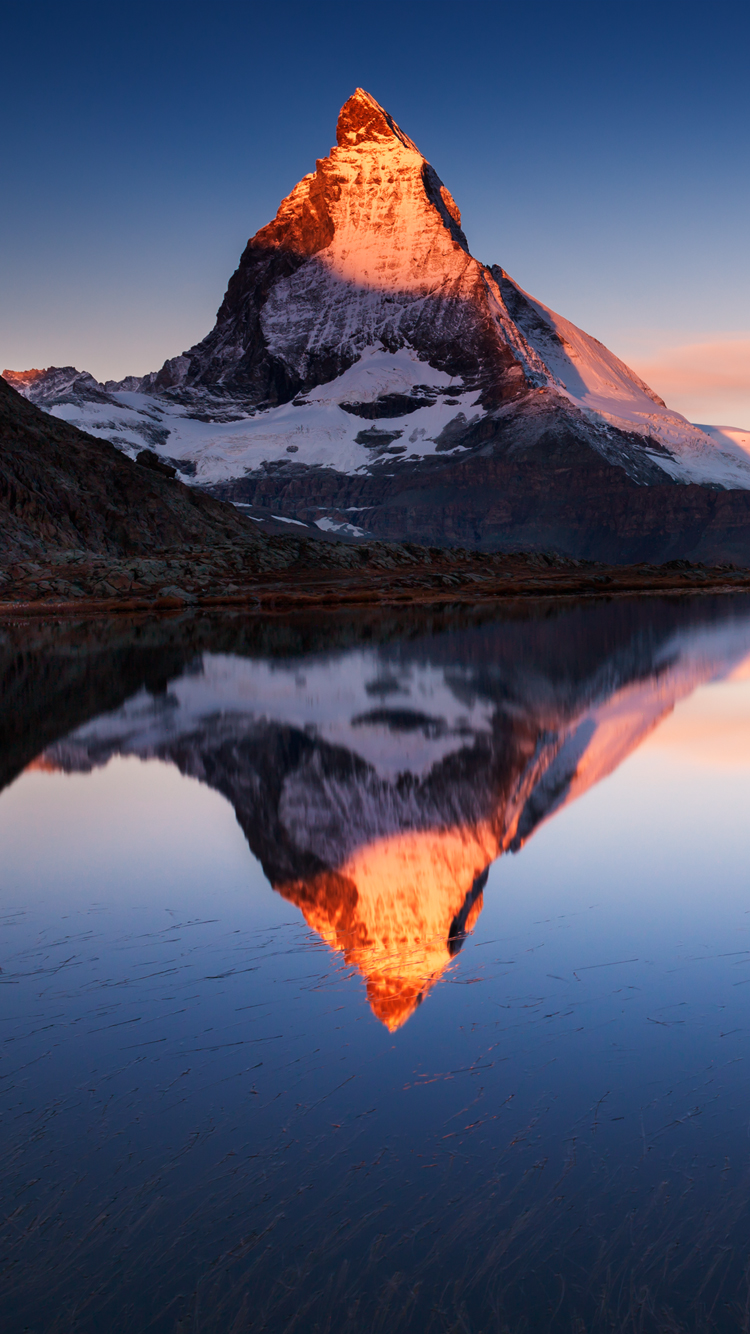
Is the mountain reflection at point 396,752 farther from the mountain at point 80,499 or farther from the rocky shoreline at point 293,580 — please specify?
the mountain at point 80,499

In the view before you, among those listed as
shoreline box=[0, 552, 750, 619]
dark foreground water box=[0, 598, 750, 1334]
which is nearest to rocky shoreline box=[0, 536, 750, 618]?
shoreline box=[0, 552, 750, 619]

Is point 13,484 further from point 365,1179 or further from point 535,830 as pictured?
point 365,1179

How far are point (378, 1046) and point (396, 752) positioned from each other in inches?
508

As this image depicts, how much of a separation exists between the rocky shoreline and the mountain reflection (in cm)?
4202

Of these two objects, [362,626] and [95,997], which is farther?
[362,626]

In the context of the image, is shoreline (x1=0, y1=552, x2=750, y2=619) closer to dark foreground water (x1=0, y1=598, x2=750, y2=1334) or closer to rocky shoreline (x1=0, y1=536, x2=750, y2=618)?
rocky shoreline (x1=0, y1=536, x2=750, y2=618)

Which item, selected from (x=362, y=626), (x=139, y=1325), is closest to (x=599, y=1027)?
(x=139, y=1325)

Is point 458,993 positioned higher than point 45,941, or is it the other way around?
point 458,993

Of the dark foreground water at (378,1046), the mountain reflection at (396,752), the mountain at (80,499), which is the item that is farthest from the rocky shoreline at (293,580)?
the dark foreground water at (378,1046)

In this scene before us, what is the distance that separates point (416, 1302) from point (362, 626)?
57692 millimetres

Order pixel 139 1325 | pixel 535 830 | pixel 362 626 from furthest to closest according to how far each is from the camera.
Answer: pixel 362 626 < pixel 535 830 < pixel 139 1325

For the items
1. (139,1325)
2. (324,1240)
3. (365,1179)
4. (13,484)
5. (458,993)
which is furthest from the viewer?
(13,484)

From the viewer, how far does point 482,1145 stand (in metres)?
6.52

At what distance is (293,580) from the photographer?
344 ft
